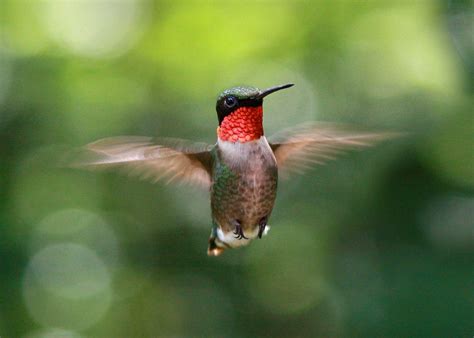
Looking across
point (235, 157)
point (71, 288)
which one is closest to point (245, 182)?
point (235, 157)

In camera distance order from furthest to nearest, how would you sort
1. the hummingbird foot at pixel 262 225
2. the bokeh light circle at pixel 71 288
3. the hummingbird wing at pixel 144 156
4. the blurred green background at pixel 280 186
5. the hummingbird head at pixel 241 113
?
the bokeh light circle at pixel 71 288 → the blurred green background at pixel 280 186 → the hummingbird foot at pixel 262 225 → the hummingbird head at pixel 241 113 → the hummingbird wing at pixel 144 156

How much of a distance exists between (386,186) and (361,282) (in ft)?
2.24

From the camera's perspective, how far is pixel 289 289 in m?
5.54

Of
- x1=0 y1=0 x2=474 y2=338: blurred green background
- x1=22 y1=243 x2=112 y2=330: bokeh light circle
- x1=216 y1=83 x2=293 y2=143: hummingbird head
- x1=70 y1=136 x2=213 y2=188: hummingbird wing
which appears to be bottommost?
x1=22 y1=243 x2=112 y2=330: bokeh light circle

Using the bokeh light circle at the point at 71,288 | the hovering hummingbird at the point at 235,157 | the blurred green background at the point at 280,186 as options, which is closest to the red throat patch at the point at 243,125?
the hovering hummingbird at the point at 235,157

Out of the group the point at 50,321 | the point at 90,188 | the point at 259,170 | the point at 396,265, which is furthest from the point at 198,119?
the point at 259,170

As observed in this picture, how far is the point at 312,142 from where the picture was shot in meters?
2.05

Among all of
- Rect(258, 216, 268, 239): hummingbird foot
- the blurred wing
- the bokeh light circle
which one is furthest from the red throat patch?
the bokeh light circle

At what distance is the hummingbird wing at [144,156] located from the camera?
150 centimetres

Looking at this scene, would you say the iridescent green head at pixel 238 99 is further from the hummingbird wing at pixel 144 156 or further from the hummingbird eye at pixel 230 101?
the hummingbird wing at pixel 144 156

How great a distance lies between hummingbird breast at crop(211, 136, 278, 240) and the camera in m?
1.77

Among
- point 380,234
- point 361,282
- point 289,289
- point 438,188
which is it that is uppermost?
point 438,188

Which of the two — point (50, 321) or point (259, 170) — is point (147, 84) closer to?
point (50, 321)

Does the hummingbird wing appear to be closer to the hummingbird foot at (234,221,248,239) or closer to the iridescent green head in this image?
the iridescent green head
